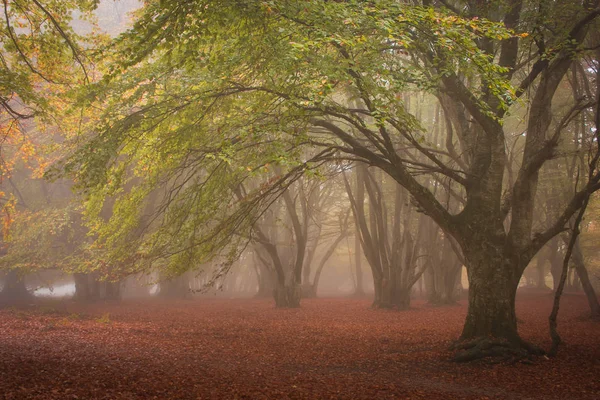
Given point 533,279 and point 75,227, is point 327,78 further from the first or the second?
point 533,279

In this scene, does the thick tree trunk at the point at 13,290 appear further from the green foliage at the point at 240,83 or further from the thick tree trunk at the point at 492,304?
the thick tree trunk at the point at 492,304

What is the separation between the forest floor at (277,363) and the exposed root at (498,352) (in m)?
0.20

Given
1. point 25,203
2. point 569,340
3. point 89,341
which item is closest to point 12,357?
point 89,341

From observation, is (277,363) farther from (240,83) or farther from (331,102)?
(240,83)

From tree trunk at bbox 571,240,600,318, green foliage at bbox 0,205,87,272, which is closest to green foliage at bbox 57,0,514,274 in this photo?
tree trunk at bbox 571,240,600,318

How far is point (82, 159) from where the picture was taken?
775 cm

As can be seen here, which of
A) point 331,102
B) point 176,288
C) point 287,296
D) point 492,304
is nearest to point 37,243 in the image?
point 176,288

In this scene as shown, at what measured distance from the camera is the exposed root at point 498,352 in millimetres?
8250

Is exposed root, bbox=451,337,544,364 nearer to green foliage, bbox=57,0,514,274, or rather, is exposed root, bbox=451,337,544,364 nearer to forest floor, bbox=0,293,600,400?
forest floor, bbox=0,293,600,400

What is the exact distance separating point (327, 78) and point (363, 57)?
1314mm

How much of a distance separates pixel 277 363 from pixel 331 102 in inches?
207

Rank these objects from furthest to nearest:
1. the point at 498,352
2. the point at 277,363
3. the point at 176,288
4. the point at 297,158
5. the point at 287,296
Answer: the point at 176,288 < the point at 287,296 < the point at 297,158 < the point at 277,363 < the point at 498,352

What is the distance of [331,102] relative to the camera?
338 inches

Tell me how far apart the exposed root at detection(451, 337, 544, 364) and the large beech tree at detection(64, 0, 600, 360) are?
0.04 m
